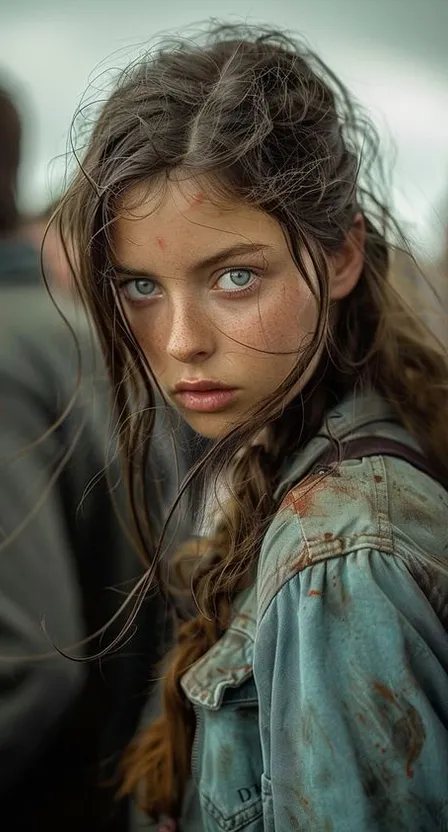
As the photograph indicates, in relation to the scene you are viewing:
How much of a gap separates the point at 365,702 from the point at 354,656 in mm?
40

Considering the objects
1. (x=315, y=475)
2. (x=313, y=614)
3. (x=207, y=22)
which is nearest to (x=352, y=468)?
(x=315, y=475)

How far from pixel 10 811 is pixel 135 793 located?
15cm

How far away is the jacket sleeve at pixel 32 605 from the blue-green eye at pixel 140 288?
0.86ft

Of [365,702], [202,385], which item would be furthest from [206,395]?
[365,702]

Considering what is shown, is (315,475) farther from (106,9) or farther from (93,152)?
(106,9)

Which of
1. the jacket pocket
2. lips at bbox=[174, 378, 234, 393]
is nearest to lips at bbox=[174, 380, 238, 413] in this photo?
lips at bbox=[174, 378, 234, 393]

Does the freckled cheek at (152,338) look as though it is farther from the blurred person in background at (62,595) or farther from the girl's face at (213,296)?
the blurred person in background at (62,595)

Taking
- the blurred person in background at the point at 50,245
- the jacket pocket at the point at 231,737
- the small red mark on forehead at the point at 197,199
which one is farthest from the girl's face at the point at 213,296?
the jacket pocket at the point at 231,737

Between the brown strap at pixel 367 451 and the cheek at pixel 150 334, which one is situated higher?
the cheek at pixel 150 334

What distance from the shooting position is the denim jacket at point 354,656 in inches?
27.6

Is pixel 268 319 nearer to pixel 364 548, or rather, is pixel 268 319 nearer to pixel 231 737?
pixel 364 548

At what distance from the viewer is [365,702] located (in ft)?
2.30

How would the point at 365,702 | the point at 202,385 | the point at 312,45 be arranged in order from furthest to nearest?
the point at 312,45 < the point at 202,385 < the point at 365,702

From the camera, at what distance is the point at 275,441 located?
2.96 feet
